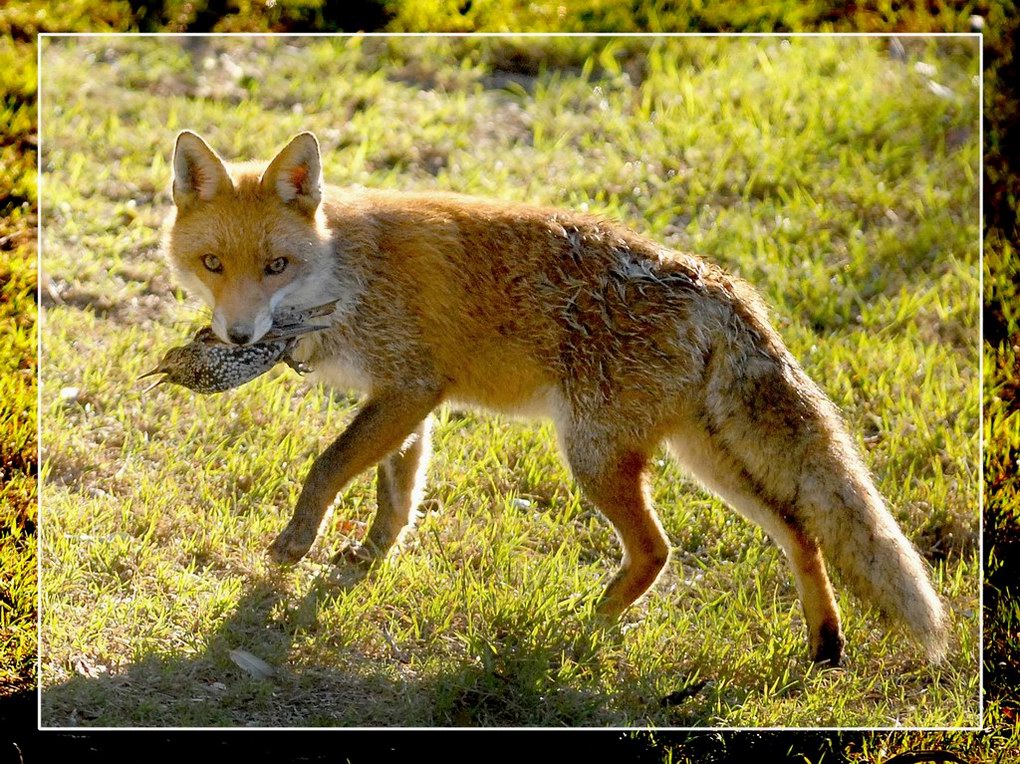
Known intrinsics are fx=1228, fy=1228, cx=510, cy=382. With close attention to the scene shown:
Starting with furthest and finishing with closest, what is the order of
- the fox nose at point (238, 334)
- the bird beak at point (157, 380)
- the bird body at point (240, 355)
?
the bird beak at point (157, 380) → the bird body at point (240, 355) → the fox nose at point (238, 334)


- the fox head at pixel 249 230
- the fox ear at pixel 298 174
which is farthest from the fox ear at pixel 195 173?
the fox ear at pixel 298 174

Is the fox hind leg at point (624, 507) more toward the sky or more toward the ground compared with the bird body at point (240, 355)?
more toward the ground

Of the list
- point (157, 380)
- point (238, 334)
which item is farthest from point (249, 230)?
point (157, 380)

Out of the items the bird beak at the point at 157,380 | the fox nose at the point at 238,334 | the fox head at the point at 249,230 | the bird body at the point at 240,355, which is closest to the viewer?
the fox nose at the point at 238,334

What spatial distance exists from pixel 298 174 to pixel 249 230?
22 centimetres

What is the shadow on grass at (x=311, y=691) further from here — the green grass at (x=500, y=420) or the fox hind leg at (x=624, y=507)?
the fox hind leg at (x=624, y=507)

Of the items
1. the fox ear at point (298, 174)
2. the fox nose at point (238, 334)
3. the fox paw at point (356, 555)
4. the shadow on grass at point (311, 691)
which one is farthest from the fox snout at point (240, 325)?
the shadow on grass at point (311, 691)

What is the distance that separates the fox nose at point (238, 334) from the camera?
343 cm

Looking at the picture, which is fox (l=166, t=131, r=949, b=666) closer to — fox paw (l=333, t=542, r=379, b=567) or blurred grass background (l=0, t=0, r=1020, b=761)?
fox paw (l=333, t=542, r=379, b=567)

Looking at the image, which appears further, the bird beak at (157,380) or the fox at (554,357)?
the bird beak at (157,380)

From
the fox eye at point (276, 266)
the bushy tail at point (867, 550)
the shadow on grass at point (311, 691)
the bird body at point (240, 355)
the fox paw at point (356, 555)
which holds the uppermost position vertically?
the fox eye at point (276, 266)

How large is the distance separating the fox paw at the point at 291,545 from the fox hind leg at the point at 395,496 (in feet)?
0.41

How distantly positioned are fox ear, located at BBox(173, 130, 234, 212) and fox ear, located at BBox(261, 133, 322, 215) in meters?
0.13

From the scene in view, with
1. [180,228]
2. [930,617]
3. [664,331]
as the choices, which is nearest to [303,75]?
[180,228]
